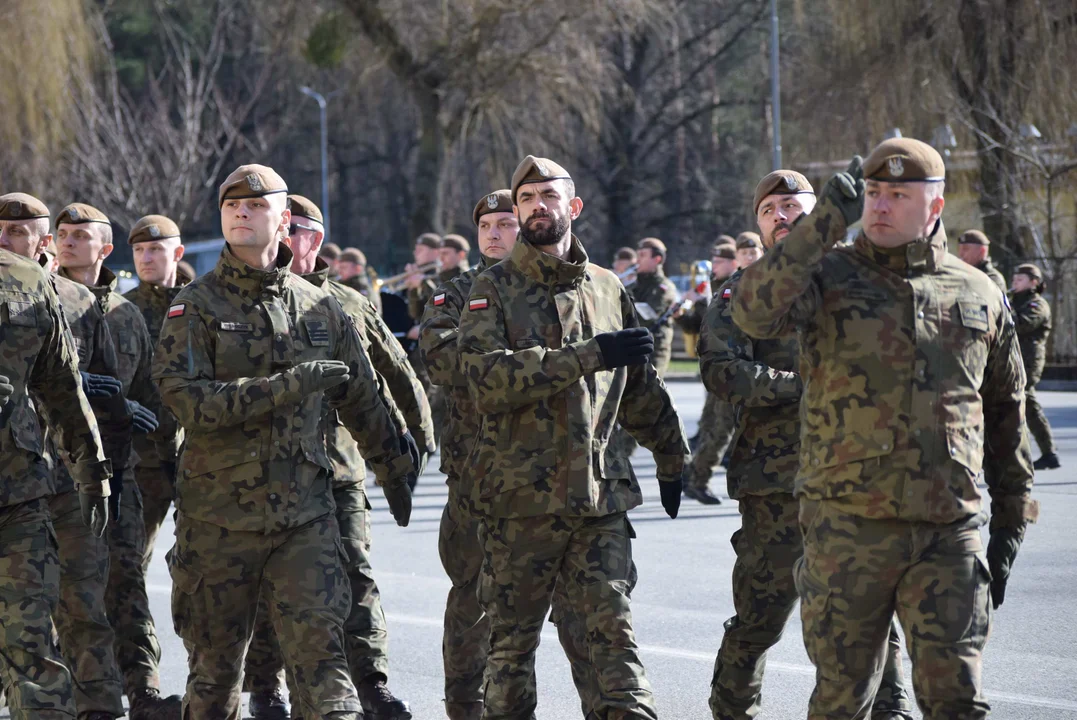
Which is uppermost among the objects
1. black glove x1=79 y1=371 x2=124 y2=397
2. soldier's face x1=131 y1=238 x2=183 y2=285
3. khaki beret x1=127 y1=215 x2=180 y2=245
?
khaki beret x1=127 y1=215 x2=180 y2=245

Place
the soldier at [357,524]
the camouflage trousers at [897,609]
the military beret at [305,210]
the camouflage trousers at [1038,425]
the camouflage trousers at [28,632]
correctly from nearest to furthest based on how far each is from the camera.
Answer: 1. the camouflage trousers at [897,609]
2. the camouflage trousers at [28,632]
3. the soldier at [357,524]
4. the military beret at [305,210]
5. the camouflage trousers at [1038,425]

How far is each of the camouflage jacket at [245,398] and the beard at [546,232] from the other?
84 centimetres

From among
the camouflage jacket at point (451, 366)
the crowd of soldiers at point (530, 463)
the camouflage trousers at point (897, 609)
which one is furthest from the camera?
the camouflage jacket at point (451, 366)

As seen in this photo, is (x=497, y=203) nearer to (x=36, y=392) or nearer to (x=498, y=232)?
(x=498, y=232)

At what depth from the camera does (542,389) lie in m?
4.92

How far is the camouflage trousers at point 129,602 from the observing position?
6.41 m

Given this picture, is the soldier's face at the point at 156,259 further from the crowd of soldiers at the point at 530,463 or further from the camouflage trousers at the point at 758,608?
the camouflage trousers at the point at 758,608

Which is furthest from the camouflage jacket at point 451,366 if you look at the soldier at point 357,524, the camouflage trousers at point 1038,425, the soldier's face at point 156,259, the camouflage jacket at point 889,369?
the camouflage trousers at point 1038,425

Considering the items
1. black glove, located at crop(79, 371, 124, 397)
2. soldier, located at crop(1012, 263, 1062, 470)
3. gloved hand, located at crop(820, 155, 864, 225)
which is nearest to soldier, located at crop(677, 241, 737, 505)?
soldier, located at crop(1012, 263, 1062, 470)

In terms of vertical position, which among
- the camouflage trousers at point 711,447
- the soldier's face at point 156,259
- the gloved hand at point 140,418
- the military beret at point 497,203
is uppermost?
the military beret at point 497,203

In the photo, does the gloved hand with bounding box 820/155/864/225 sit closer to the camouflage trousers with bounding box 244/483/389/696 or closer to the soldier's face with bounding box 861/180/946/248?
the soldier's face with bounding box 861/180/946/248

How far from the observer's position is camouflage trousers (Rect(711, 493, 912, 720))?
545 cm

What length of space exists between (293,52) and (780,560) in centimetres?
2359

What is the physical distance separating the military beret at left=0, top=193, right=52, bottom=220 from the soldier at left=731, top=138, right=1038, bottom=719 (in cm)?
331
